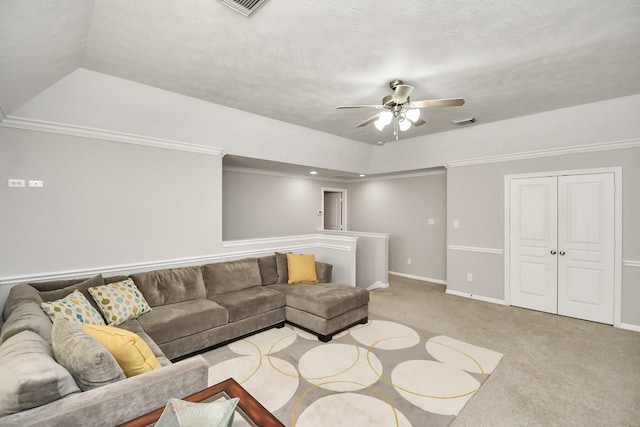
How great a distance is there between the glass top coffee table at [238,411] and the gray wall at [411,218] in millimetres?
5410

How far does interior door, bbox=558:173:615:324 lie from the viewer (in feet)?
12.4

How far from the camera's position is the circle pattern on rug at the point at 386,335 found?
3.21m

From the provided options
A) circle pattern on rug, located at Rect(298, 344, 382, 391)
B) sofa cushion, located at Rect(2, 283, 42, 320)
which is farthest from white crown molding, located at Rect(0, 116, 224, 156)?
circle pattern on rug, located at Rect(298, 344, 382, 391)

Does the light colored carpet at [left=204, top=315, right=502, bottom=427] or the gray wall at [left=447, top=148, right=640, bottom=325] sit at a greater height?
the gray wall at [left=447, top=148, right=640, bottom=325]

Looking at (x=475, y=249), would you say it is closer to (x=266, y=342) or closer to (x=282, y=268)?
(x=282, y=268)

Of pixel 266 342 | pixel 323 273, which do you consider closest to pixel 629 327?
pixel 323 273

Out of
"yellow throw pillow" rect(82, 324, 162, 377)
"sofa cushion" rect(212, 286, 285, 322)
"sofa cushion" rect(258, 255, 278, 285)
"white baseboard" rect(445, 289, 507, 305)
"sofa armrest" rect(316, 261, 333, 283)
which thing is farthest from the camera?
"white baseboard" rect(445, 289, 507, 305)

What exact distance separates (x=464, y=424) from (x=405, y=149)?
4537 millimetres

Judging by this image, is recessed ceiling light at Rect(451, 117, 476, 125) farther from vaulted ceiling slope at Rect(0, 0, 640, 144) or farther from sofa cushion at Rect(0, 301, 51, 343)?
sofa cushion at Rect(0, 301, 51, 343)

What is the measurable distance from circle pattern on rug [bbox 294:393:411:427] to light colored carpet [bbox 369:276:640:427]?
48 centimetres

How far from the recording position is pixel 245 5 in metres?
1.85

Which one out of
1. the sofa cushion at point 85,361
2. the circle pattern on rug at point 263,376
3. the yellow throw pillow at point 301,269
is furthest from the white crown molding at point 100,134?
the circle pattern on rug at point 263,376

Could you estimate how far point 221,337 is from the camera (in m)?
3.07

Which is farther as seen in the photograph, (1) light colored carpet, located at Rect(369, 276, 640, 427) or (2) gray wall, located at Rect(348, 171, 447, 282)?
(2) gray wall, located at Rect(348, 171, 447, 282)
